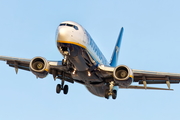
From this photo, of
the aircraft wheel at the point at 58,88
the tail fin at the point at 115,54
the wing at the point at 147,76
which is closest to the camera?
the wing at the point at 147,76

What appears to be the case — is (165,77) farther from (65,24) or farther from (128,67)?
(65,24)

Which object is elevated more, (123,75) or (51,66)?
(51,66)

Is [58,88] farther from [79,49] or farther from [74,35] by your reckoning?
[74,35]

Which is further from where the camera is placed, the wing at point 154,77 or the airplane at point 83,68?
the wing at point 154,77

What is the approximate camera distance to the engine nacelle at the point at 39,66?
27.9 m

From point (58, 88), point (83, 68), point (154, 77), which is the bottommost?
point (58, 88)

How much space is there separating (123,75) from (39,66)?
681cm

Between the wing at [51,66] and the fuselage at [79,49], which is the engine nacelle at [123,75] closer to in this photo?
the fuselage at [79,49]

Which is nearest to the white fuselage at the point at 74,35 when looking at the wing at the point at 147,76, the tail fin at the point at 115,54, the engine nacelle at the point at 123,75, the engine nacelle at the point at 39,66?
the wing at the point at 147,76

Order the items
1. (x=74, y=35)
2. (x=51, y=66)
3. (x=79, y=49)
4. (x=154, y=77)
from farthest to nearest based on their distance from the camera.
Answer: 1. (x=154, y=77)
2. (x=51, y=66)
3. (x=79, y=49)
4. (x=74, y=35)

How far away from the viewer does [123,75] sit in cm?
2742

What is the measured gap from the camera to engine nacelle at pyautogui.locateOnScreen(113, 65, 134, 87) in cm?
2702

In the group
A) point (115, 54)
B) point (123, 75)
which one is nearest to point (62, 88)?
point (123, 75)

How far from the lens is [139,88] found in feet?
101
